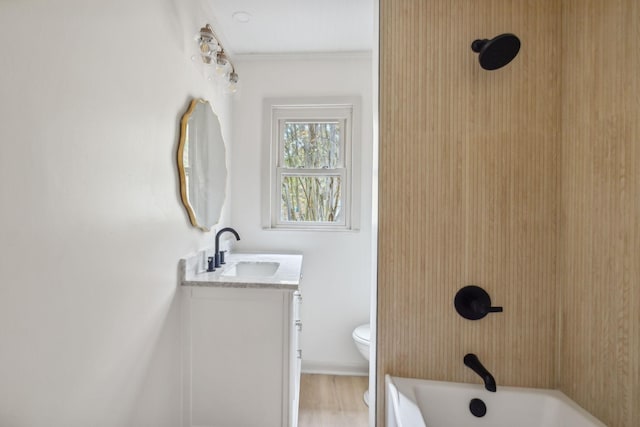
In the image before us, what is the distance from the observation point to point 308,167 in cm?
254

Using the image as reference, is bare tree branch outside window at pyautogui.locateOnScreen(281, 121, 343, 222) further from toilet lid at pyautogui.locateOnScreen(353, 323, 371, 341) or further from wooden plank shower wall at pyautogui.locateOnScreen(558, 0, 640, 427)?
wooden plank shower wall at pyautogui.locateOnScreen(558, 0, 640, 427)

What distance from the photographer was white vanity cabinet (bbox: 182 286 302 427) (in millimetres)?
1514

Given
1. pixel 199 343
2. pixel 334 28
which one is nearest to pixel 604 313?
pixel 199 343

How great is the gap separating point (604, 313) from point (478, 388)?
47 cm

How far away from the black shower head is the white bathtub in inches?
45.2

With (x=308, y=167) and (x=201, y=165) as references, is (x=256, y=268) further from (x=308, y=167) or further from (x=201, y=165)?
(x=308, y=167)

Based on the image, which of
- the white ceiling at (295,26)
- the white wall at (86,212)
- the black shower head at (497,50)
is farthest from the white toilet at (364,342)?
the white ceiling at (295,26)

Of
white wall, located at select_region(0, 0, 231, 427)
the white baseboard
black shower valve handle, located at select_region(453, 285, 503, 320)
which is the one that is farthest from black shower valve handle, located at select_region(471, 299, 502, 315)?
the white baseboard

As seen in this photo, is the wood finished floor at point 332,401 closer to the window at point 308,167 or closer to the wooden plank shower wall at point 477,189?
the wooden plank shower wall at point 477,189

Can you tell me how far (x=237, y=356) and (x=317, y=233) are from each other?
118 cm

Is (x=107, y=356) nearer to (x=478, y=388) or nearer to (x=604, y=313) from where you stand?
(x=478, y=388)

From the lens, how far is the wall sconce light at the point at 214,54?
1505 millimetres

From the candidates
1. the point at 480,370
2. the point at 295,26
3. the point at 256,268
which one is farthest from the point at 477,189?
the point at 295,26

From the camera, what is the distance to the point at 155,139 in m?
1.26
